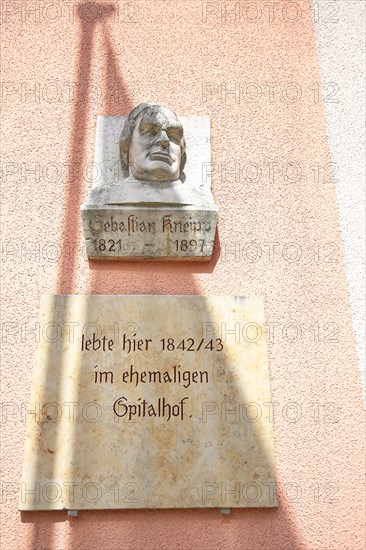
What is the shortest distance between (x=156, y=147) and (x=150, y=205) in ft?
1.03

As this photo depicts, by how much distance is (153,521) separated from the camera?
2496mm

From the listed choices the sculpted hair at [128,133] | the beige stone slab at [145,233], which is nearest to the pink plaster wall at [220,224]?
the beige stone slab at [145,233]

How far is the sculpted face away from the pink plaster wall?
338 millimetres

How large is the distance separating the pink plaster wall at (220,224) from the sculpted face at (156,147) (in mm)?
338

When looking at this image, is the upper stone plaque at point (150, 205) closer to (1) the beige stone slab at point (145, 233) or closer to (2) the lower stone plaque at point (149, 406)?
(1) the beige stone slab at point (145, 233)

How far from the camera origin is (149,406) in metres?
2.59

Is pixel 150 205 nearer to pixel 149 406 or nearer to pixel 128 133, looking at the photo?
pixel 128 133

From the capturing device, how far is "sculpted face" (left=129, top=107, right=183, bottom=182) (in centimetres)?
295

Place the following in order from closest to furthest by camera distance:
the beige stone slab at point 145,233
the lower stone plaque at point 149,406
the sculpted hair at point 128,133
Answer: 1. the lower stone plaque at point 149,406
2. the beige stone slab at point 145,233
3. the sculpted hair at point 128,133

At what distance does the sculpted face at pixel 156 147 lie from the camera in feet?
9.68

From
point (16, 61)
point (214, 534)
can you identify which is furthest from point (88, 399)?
point (16, 61)

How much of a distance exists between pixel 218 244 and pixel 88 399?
1.06m

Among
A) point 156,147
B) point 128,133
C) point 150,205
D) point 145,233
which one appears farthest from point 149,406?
point 128,133

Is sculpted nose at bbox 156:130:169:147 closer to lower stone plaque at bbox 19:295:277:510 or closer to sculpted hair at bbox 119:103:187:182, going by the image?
sculpted hair at bbox 119:103:187:182
